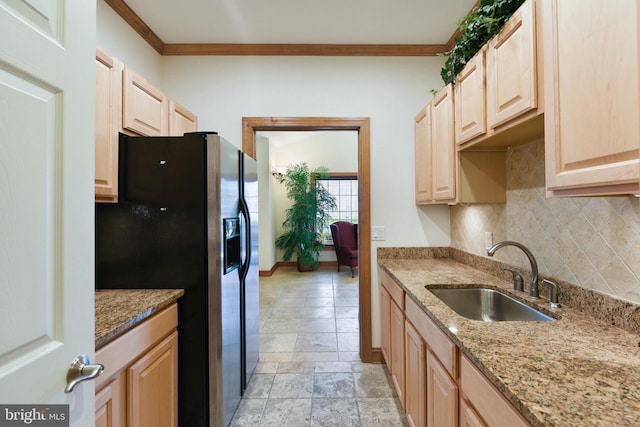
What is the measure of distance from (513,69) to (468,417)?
1.34 m

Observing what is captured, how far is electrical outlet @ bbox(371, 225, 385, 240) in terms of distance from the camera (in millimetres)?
2531

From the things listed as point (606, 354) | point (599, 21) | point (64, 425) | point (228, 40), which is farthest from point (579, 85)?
point (228, 40)

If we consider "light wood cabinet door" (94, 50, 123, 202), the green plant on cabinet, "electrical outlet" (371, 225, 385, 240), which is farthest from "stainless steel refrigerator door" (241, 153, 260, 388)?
the green plant on cabinet

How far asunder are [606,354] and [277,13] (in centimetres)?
255

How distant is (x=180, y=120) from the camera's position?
221cm

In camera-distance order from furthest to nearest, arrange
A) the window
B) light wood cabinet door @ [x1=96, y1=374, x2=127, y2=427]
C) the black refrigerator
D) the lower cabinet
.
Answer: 1. the window
2. the black refrigerator
3. light wood cabinet door @ [x1=96, y1=374, x2=127, y2=427]
4. the lower cabinet

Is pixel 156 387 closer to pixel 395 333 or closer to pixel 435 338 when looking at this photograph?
pixel 435 338

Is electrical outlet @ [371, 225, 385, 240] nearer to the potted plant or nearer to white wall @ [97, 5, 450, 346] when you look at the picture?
white wall @ [97, 5, 450, 346]

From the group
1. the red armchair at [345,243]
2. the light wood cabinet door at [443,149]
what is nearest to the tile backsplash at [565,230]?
the light wood cabinet door at [443,149]

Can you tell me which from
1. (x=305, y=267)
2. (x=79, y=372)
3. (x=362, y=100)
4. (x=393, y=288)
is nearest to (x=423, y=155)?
(x=362, y=100)

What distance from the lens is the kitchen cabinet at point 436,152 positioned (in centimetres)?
185

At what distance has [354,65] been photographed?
2.54 metres

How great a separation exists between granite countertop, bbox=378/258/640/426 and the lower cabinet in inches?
2.3

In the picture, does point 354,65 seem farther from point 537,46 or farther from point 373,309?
point 373,309
